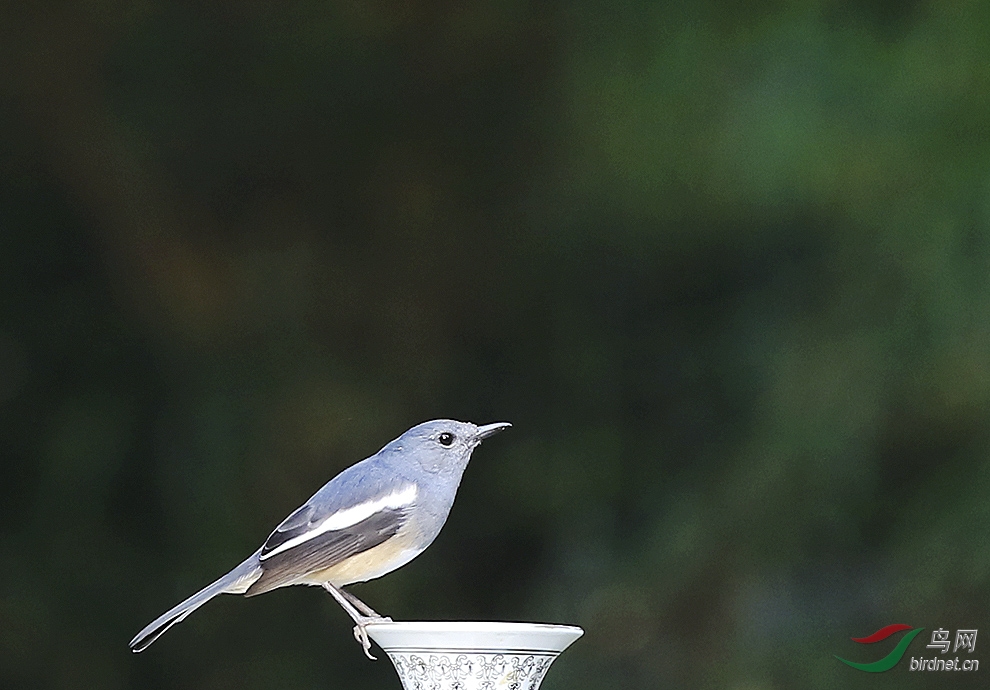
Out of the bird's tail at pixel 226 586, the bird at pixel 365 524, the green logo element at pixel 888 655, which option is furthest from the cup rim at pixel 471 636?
the green logo element at pixel 888 655

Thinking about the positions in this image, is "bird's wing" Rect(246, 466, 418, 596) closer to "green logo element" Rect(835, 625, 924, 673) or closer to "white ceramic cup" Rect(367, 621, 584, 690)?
"white ceramic cup" Rect(367, 621, 584, 690)

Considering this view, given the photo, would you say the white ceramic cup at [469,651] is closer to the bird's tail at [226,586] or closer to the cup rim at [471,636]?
the cup rim at [471,636]

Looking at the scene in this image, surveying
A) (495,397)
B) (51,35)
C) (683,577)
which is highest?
(51,35)

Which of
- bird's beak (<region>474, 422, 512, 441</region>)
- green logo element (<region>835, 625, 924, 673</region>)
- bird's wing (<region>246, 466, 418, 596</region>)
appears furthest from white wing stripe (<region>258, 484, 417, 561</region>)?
green logo element (<region>835, 625, 924, 673</region>)

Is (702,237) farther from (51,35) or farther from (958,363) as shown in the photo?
(51,35)

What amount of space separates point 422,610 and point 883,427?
1074 mm

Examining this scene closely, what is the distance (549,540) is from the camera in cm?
267

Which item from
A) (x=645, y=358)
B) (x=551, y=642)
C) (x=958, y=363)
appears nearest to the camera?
(x=551, y=642)

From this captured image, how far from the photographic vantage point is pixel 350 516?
1.40m

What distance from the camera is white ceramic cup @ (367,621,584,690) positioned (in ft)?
3.90

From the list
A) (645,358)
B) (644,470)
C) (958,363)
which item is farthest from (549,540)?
(958,363)

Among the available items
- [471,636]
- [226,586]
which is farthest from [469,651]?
[226,586]

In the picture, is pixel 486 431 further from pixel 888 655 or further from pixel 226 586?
pixel 888 655

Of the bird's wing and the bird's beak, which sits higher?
the bird's beak
